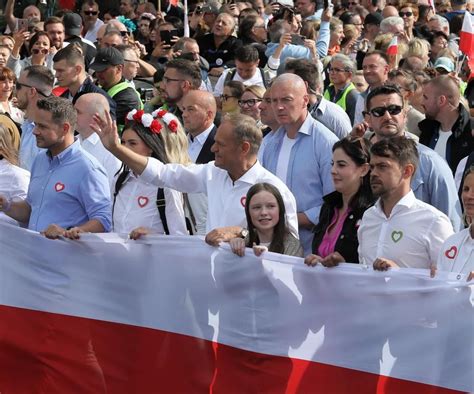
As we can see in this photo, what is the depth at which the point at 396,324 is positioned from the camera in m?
5.87

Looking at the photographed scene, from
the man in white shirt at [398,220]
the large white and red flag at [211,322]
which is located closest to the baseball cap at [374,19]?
the large white and red flag at [211,322]

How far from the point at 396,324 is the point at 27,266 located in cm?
256

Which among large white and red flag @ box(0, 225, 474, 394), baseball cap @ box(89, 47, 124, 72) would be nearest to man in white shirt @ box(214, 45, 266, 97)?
baseball cap @ box(89, 47, 124, 72)

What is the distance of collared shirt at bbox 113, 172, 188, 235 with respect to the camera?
746 centimetres

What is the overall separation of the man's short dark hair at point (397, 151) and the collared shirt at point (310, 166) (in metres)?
1.39

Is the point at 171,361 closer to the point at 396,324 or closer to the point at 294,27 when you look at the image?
the point at 396,324

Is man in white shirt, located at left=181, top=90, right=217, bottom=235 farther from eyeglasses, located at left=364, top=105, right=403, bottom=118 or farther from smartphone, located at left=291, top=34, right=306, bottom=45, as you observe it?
smartphone, located at left=291, top=34, right=306, bottom=45

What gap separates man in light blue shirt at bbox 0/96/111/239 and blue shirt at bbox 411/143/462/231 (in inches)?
77.3

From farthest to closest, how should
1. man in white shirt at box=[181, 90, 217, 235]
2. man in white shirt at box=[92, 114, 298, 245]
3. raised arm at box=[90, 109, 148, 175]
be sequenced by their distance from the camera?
1. man in white shirt at box=[181, 90, 217, 235]
2. man in white shirt at box=[92, 114, 298, 245]
3. raised arm at box=[90, 109, 148, 175]

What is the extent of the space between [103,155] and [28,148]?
1079 millimetres

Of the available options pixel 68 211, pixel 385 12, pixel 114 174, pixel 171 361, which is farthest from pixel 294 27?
pixel 171 361

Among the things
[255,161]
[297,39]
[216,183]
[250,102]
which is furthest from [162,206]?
[297,39]

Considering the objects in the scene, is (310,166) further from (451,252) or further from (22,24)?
(22,24)

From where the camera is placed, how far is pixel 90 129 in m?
8.77
